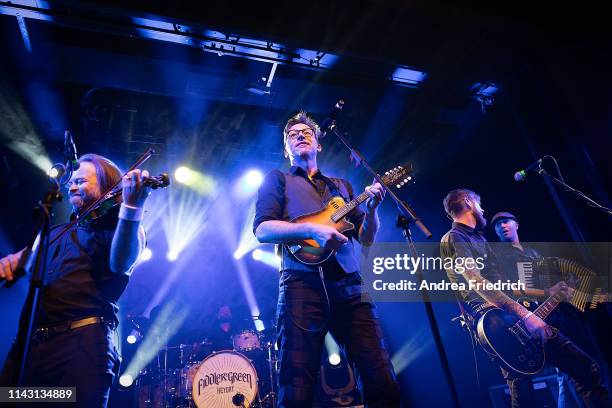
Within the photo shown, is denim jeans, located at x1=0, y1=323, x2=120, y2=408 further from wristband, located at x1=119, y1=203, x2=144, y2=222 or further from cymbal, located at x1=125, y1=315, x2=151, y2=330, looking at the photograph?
cymbal, located at x1=125, y1=315, x2=151, y2=330

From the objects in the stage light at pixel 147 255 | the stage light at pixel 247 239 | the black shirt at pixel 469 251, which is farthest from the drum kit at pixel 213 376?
the black shirt at pixel 469 251

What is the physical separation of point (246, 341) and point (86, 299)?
5.42 meters

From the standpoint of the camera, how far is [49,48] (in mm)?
5379

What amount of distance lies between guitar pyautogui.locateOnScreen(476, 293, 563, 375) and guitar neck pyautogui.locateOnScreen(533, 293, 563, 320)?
43cm

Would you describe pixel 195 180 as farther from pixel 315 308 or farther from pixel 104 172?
pixel 315 308

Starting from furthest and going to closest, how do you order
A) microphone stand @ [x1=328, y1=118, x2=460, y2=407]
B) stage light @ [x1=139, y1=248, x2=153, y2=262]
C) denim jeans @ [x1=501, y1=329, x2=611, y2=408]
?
stage light @ [x1=139, y1=248, x2=153, y2=262] < denim jeans @ [x1=501, y1=329, x2=611, y2=408] < microphone stand @ [x1=328, y1=118, x2=460, y2=407]

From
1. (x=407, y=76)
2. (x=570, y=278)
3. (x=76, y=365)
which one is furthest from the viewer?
(x=407, y=76)

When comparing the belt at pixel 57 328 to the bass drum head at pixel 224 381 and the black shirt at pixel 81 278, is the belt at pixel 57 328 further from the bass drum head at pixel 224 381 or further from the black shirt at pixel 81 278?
the bass drum head at pixel 224 381

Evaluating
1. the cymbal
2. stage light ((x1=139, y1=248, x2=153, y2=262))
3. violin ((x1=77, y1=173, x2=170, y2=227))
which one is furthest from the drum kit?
violin ((x1=77, y1=173, x2=170, y2=227))

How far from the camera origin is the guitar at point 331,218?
248 cm

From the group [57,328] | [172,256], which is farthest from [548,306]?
[172,256]

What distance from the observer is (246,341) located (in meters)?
7.27

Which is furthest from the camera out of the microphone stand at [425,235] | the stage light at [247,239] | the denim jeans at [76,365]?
the stage light at [247,239]

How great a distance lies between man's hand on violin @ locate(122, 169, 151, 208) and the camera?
7.57 feet
